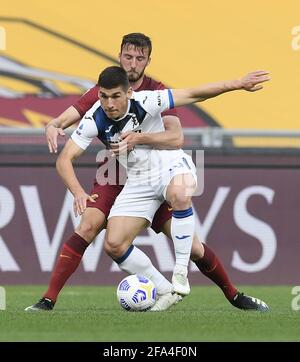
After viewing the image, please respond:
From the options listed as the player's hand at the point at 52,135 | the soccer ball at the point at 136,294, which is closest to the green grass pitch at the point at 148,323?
the soccer ball at the point at 136,294

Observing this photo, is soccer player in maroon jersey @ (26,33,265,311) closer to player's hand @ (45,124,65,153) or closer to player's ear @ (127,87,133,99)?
player's hand @ (45,124,65,153)

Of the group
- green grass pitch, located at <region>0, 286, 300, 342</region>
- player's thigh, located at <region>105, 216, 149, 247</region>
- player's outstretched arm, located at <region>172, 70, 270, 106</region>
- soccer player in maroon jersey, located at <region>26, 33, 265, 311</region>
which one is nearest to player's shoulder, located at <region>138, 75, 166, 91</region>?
soccer player in maroon jersey, located at <region>26, 33, 265, 311</region>

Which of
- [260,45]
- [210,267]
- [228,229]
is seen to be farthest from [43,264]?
[260,45]

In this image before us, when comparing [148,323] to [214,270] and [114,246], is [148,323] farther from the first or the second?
[214,270]

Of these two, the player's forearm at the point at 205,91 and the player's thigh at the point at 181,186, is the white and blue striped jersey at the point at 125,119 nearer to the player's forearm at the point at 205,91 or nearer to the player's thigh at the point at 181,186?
the player's forearm at the point at 205,91

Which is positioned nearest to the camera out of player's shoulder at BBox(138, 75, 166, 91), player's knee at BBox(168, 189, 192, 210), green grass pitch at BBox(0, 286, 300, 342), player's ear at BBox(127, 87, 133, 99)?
green grass pitch at BBox(0, 286, 300, 342)

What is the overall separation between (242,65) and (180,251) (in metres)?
8.89

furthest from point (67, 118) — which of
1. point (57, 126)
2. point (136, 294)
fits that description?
point (136, 294)

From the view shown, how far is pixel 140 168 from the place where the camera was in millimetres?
9297

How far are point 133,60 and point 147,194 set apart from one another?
1.03 m

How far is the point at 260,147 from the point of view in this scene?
1318 cm

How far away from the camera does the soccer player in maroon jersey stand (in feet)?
29.4

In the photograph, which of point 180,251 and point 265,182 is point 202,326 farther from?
point 265,182

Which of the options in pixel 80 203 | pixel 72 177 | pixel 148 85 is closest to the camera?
pixel 80 203
